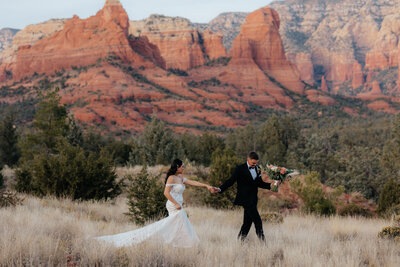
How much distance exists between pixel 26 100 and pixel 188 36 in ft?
255

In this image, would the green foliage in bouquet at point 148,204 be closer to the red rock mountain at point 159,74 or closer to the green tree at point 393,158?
the green tree at point 393,158

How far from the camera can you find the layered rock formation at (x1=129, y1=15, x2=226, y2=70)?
5576 inches

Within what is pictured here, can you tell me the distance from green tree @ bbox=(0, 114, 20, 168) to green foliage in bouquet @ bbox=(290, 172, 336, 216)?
91.6ft

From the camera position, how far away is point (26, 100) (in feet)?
304

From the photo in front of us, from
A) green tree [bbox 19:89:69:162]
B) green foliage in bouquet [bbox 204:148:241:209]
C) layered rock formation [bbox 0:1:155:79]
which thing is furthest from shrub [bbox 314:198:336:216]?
layered rock formation [bbox 0:1:155:79]

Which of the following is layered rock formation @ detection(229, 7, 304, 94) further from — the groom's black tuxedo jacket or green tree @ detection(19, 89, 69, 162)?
the groom's black tuxedo jacket

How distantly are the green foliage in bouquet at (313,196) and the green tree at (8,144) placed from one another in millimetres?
27935

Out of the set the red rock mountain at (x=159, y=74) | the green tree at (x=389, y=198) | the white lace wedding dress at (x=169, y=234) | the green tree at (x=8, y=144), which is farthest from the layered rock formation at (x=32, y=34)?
the white lace wedding dress at (x=169, y=234)

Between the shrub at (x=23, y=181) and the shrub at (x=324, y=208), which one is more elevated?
the shrub at (x=23, y=181)

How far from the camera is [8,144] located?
33.3 m

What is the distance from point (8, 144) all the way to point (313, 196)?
30.0 meters

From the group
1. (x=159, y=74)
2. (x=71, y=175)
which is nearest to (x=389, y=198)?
(x=71, y=175)

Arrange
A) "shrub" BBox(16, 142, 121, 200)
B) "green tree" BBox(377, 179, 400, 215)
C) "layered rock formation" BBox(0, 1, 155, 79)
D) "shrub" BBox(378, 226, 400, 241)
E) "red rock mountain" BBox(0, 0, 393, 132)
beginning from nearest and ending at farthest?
"shrub" BBox(378, 226, 400, 241) → "shrub" BBox(16, 142, 121, 200) → "green tree" BBox(377, 179, 400, 215) → "red rock mountain" BBox(0, 0, 393, 132) → "layered rock formation" BBox(0, 1, 155, 79)

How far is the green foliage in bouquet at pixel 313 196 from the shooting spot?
1234 centimetres
